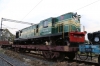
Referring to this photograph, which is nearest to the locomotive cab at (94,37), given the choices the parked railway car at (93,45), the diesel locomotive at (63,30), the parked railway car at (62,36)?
the parked railway car at (93,45)

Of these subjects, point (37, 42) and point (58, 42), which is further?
point (37, 42)

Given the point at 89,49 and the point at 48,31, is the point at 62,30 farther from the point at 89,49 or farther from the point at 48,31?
the point at 89,49

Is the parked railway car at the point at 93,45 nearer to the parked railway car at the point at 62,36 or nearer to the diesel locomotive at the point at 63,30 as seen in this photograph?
the parked railway car at the point at 62,36

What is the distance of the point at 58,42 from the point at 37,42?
4.29 meters

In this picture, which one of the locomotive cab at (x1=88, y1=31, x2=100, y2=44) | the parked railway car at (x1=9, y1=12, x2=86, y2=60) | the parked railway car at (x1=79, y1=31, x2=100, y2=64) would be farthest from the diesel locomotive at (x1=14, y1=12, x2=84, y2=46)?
the locomotive cab at (x1=88, y1=31, x2=100, y2=44)

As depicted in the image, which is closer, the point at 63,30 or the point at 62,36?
the point at 63,30

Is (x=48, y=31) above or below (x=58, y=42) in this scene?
above

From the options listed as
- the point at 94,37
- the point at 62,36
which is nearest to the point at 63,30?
A: the point at 62,36

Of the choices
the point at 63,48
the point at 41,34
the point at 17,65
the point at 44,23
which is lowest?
the point at 17,65

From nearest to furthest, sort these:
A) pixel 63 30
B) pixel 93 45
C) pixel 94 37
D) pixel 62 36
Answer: pixel 93 45 → pixel 94 37 → pixel 63 30 → pixel 62 36

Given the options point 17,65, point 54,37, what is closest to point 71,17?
point 54,37

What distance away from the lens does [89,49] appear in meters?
9.66

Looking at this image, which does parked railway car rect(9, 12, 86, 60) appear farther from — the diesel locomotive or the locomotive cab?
Result: the locomotive cab

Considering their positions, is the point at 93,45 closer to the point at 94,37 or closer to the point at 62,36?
the point at 94,37
